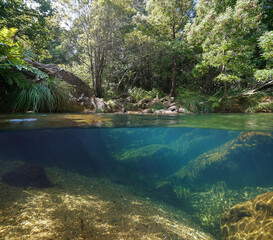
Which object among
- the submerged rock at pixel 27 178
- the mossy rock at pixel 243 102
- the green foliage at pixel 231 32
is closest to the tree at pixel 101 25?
the green foliage at pixel 231 32

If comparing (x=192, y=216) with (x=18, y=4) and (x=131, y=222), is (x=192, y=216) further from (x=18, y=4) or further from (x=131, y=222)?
(x=18, y=4)

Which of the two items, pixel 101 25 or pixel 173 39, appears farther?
pixel 173 39

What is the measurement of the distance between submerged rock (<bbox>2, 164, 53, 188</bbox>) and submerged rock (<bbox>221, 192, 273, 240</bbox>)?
11.9 feet

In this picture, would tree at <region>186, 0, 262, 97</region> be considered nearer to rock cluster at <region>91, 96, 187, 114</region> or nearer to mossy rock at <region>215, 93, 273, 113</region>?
mossy rock at <region>215, 93, 273, 113</region>

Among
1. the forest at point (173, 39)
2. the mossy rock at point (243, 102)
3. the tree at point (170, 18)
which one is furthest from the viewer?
the tree at point (170, 18)

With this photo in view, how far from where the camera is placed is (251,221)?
8.83 feet

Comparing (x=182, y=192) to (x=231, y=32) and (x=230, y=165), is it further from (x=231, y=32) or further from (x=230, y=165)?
(x=231, y=32)

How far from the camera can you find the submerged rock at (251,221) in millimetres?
2484

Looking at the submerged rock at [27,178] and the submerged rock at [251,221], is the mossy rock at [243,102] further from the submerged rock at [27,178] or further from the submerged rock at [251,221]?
the submerged rock at [27,178]

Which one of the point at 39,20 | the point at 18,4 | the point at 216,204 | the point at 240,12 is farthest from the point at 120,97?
the point at 216,204

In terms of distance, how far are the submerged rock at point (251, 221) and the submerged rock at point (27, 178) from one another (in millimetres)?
3637

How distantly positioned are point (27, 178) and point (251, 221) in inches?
180

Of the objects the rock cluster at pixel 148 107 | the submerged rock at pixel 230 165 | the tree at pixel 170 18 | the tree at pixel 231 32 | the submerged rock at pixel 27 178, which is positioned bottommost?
the submerged rock at pixel 230 165

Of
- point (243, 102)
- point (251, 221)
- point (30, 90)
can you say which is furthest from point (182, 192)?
point (243, 102)
